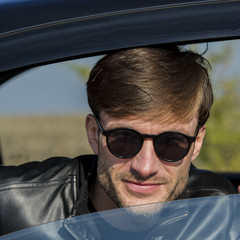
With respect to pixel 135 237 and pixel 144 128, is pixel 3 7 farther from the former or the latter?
pixel 135 237

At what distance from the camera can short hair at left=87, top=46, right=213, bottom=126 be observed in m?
1.99

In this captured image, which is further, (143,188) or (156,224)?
(143,188)

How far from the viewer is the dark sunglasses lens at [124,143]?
6.17 feet

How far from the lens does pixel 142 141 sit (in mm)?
1880

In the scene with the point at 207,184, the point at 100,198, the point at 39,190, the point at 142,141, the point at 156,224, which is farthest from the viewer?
the point at 207,184

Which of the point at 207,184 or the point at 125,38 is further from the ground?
the point at 125,38

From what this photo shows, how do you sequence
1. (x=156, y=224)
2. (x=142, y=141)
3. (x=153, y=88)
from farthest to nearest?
1. (x=153, y=88)
2. (x=142, y=141)
3. (x=156, y=224)

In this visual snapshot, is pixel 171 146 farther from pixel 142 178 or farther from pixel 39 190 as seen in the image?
pixel 39 190

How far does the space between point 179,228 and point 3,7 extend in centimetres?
75

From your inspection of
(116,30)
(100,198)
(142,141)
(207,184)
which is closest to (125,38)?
(116,30)

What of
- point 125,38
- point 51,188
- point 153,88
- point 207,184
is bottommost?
point 207,184

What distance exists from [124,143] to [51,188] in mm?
567

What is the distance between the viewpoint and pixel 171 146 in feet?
6.24

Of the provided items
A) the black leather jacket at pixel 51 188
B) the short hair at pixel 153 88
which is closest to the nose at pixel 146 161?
the short hair at pixel 153 88
